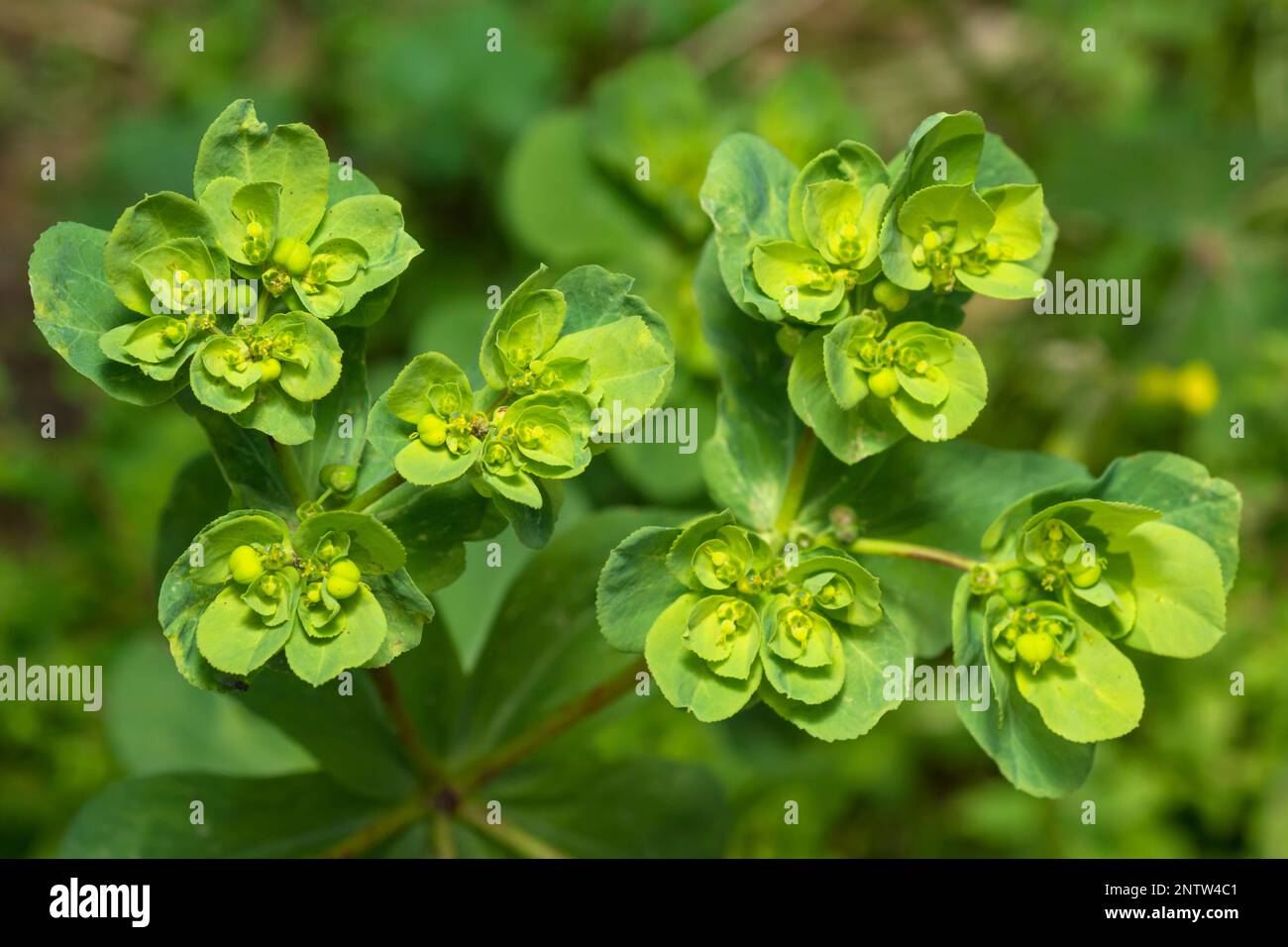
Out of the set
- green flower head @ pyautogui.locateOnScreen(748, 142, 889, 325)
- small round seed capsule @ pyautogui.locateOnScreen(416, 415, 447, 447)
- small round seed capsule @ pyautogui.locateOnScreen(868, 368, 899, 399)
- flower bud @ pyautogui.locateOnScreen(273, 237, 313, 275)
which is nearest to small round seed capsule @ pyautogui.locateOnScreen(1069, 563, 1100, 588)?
small round seed capsule @ pyautogui.locateOnScreen(868, 368, 899, 399)

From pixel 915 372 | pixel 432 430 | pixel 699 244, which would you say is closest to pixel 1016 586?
pixel 915 372

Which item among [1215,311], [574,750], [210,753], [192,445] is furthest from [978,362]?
[192,445]

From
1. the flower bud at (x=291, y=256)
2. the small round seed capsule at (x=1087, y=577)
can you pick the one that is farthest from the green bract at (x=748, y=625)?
the flower bud at (x=291, y=256)

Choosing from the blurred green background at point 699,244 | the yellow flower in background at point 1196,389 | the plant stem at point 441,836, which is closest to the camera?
the plant stem at point 441,836

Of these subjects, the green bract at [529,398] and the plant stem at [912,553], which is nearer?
the green bract at [529,398]

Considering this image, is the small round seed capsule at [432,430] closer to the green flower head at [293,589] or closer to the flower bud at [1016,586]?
the green flower head at [293,589]
